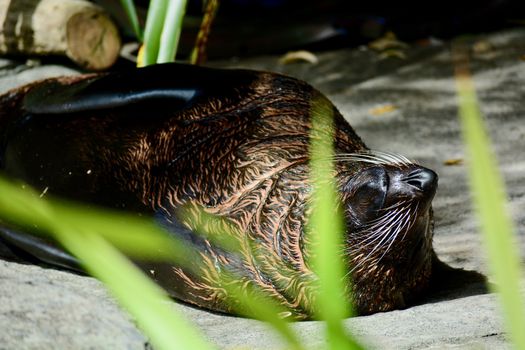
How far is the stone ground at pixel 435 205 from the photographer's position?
2.51 metres

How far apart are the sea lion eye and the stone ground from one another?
1.15 ft

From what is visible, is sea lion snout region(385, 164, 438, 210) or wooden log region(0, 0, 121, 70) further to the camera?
wooden log region(0, 0, 121, 70)

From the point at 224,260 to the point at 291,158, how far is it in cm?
43

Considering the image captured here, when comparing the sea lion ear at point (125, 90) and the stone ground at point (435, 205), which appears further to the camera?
the sea lion ear at point (125, 90)

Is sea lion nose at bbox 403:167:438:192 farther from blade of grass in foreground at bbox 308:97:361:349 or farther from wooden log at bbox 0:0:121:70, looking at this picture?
wooden log at bbox 0:0:121:70

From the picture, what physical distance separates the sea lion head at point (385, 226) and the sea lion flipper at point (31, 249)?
121 centimetres

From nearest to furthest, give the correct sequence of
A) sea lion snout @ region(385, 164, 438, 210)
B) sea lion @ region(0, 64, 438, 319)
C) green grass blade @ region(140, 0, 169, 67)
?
sea lion snout @ region(385, 164, 438, 210)
sea lion @ region(0, 64, 438, 319)
green grass blade @ region(140, 0, 169, 67)

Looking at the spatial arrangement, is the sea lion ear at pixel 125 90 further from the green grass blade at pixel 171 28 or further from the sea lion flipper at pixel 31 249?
the green grass blade at pixel 171 28

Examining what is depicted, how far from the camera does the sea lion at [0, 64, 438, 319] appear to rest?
3.18 metres

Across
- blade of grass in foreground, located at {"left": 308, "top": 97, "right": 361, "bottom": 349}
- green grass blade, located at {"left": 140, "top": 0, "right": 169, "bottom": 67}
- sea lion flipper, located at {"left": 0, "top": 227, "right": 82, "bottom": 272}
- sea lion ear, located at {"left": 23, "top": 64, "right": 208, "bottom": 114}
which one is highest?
green grass blade, located at {"left": 140, "top": 0, "right": 169, "bottom": 67}

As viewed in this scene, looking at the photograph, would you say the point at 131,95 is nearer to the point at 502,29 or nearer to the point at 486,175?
the point at 486,175

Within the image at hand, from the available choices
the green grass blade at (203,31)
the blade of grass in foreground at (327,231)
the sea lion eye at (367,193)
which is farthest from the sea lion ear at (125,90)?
the green grass blade at (203,31)

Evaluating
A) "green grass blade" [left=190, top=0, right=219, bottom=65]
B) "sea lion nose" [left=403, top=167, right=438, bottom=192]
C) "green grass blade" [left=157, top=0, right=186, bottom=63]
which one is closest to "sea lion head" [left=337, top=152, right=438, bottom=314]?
"sea lion nose" [left=403, top=167, right=438, bottom=192]

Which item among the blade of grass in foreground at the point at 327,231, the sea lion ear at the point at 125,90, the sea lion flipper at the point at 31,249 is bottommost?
the sea lion flipper at the point at 31,249
